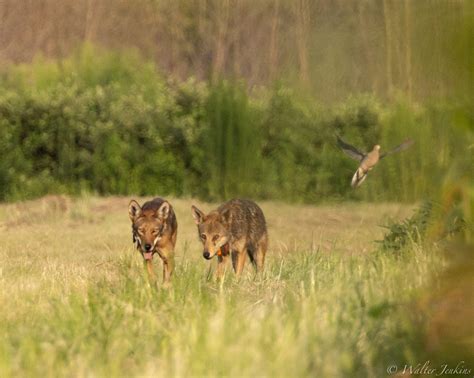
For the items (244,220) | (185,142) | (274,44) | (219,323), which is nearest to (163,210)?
(244,220)

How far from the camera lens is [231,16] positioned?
25688mm

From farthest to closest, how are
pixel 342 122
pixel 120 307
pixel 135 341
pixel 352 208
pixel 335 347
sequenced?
pixel 342 122, pixel 352 208, pixel 120 307, pixel 135 341, pixel 335 347

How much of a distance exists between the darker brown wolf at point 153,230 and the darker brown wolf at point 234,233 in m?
0.27

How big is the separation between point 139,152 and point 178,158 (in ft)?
2.06

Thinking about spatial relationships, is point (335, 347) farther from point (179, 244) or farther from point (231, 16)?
point (231, 16)

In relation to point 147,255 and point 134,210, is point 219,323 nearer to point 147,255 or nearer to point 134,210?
point 147,255

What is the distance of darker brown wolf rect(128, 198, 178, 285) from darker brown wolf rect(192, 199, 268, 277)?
272mm

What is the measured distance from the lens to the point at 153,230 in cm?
847

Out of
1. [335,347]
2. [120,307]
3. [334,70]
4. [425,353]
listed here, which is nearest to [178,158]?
[334,70]

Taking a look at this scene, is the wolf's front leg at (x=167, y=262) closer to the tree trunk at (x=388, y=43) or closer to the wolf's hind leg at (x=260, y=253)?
the wolf's hind leg at (x=260, y=253)

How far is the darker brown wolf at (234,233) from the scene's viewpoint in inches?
340

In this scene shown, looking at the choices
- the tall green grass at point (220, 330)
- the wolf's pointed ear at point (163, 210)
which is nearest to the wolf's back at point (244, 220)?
the wolf's pointed ear at point (163, 210)

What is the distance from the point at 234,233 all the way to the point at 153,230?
846mm

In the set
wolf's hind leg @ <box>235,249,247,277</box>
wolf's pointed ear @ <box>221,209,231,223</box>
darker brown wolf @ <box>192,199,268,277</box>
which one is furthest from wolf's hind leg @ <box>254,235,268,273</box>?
wolf's pointed ear @ <box>221,209,231,223</box>
